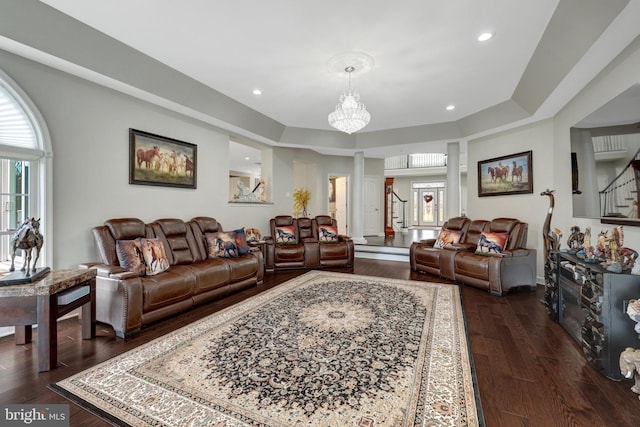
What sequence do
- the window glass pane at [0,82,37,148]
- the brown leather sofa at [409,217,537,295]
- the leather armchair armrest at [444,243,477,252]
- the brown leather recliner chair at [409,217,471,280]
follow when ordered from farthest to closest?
the leather armchair armrest at [444,243,477,252], the brown leather recliner chair at [409,217,471,280], the brown leather sofa at [409,217,537,295], the window glass pane at [0,82,37,148]

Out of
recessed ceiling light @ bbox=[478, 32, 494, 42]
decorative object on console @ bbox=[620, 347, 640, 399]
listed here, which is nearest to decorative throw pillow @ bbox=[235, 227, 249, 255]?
recessed ceiling light @ bbox=[478, 32, 494, 42]

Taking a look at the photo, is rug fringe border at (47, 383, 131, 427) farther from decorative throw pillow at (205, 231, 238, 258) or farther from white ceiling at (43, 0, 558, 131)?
white ceiling at (43, 0, 558, 131)

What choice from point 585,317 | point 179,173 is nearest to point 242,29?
point 179,173

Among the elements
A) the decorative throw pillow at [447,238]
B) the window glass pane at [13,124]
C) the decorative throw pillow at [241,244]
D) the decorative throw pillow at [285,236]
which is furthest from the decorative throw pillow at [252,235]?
the decorative throw pillow at [447,238]

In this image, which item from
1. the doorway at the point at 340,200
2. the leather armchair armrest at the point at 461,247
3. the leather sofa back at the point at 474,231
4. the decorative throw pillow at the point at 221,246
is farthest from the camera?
the doorway at the point at 340,200

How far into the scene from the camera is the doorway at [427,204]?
503 inches

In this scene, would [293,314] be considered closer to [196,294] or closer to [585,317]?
[196,294]

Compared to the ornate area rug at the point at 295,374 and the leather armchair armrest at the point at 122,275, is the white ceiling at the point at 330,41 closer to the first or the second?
the leather armchair armrest at the point at 122,275

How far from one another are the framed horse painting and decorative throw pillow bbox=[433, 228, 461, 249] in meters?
1.17

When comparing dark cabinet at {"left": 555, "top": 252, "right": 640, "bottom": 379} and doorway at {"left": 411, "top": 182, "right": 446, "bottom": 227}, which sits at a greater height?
doorway at {"left": 411, "top": 182, "right": 446, "bottom": 227}

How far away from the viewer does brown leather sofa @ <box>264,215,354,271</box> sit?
5.38m

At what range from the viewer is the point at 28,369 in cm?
210

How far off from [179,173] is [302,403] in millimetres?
3955

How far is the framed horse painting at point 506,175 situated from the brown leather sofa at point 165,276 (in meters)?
4.65
